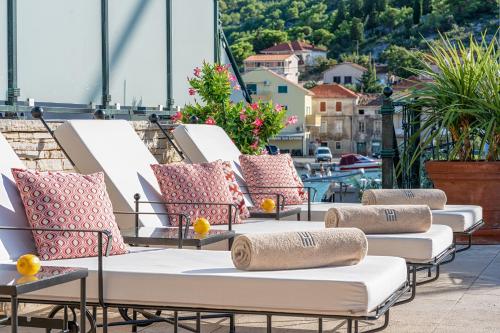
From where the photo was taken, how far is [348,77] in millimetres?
94562

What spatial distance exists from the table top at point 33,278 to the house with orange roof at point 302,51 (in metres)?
94.8

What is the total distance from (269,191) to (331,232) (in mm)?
3049

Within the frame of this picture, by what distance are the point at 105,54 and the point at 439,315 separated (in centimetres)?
336

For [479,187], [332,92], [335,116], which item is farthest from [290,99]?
[479,187]

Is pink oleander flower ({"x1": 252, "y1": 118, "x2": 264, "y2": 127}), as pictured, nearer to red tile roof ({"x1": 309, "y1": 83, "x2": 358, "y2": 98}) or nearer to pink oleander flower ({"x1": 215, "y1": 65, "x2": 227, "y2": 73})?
pink oleander flower ({"x1": 215, "y1": 65, "x2": 227, "y2": 73})

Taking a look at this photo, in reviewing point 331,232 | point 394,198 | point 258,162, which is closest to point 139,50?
point 258,162

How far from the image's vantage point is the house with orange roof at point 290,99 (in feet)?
273

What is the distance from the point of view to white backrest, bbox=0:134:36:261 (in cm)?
391

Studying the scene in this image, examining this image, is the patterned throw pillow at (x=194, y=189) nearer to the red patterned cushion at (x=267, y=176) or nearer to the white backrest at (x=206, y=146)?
the white backrest at (x=206, y=146)

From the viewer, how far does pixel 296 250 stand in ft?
11.2

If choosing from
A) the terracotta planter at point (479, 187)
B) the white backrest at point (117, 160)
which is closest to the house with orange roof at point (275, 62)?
the terracotta planter at point (479, 187)

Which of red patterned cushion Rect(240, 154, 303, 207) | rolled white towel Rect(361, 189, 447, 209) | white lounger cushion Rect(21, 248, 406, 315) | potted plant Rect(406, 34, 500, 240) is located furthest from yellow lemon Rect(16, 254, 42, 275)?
potted plant Rect(406, 34, 500, 240)

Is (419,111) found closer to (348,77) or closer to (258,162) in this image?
(258,162)

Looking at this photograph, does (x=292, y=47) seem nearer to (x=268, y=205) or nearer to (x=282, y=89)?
(x=282, y=89)
